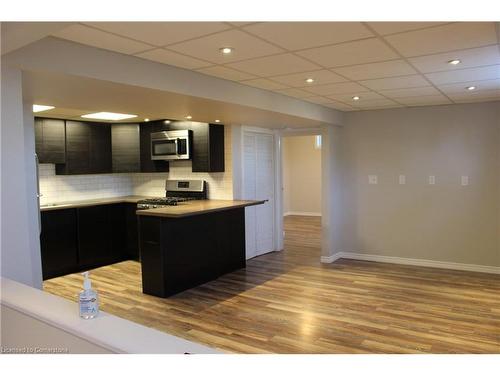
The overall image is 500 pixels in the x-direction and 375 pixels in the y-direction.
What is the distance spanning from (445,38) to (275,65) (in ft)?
3.96

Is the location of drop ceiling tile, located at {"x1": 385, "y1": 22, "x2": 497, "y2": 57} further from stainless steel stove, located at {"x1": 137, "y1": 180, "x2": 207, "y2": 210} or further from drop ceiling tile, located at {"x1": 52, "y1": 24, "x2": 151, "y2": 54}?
stainless steel stove, located at {"x1": 137, "y1": 180, "x2": 207, "y2": 210}

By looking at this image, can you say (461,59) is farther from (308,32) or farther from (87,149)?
(87,149)

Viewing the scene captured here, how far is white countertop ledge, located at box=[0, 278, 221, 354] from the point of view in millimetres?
1333

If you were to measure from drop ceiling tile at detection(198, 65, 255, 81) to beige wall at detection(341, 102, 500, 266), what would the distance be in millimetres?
3018

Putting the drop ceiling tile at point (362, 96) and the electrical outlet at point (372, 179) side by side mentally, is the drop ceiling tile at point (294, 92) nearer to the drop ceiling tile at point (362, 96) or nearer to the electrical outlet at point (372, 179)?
the drop ceiling tile at point (362, 96)

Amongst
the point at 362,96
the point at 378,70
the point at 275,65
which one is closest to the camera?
the point at 275,65

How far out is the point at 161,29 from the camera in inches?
92.3

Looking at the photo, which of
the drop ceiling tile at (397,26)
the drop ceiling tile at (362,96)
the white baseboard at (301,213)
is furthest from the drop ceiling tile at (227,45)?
the white baseboard at (301,213)

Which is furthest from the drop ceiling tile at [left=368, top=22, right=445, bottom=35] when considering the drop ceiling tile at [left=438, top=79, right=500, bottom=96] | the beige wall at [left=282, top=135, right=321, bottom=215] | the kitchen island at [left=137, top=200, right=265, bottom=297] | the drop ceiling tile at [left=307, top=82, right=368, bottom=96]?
the beige wall at [left=282, top=135, right=321, bottom=215]

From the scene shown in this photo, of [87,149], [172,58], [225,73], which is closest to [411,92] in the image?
[225,73]

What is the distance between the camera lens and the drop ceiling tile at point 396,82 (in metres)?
3.84
